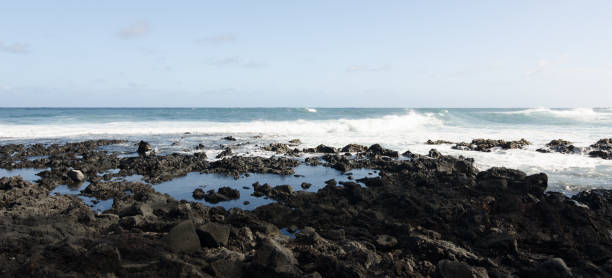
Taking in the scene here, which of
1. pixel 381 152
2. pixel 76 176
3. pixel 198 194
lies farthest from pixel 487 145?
pixel 76 176

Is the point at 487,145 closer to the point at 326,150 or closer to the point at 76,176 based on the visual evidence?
the point at 326,150

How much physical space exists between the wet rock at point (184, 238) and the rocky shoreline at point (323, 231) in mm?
17

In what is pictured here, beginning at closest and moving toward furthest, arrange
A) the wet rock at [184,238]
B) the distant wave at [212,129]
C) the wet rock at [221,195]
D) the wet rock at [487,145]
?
the wet rock at [184,238], the wet rock at [221,195], the wet rock at [487,145], the distant wave at [212,129]

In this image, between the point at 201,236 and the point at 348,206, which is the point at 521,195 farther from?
the point at 201,236

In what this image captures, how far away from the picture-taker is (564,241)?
6750 mm

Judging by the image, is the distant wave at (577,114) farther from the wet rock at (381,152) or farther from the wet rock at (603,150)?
the wet rock at (381,152)

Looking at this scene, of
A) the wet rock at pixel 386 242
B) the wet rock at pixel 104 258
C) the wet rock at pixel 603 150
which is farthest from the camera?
the wet rock at pixel 603 150

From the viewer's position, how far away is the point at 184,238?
5.62 m

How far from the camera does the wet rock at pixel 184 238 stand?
545 centimetres

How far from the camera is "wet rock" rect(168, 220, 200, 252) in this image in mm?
5453

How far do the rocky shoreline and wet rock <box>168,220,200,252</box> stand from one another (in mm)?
17

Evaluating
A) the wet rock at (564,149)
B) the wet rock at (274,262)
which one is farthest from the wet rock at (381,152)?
the wet rock at (274,262)

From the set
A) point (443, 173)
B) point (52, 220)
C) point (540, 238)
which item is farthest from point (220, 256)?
point (443, 173)

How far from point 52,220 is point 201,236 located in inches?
132
